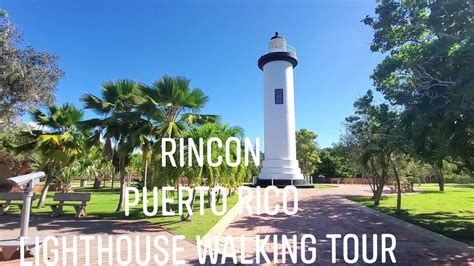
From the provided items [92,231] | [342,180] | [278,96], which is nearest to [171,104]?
[92,231]

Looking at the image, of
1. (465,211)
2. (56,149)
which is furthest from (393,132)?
(56,149)

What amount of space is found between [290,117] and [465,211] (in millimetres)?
19533

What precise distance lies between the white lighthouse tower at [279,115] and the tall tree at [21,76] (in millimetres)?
21195

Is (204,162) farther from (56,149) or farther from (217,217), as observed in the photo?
(56,149)

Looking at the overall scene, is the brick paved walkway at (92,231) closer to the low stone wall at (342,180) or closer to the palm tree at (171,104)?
the palm tree at (171,104)

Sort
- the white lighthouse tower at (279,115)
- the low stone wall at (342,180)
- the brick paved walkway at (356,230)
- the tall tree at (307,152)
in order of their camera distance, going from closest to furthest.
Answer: the brick paved walkway at (356,230), the white lighthouse tower at (279,115), the tall tree at (307,152), the low stone wall at (342,180)

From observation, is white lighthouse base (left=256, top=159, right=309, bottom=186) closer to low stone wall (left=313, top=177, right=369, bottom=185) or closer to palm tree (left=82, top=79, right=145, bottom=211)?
palm tree (left=82, top=79, right=145, bottom=211)

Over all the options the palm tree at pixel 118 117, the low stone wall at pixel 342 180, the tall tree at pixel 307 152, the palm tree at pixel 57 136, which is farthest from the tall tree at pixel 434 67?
the low stone wall at pixel 342 180

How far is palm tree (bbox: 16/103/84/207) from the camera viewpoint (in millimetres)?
16172

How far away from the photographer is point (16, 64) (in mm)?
11312

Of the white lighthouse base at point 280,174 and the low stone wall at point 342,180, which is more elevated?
the white lighthouse base at point 280,174

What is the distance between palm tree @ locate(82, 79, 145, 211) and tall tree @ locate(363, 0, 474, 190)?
845 cm

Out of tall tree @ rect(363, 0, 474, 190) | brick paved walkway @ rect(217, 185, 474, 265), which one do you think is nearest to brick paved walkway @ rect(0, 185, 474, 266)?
brick paved walkway @ rect(217, 185, 474, 265)

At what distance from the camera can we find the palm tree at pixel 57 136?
1617 cm
